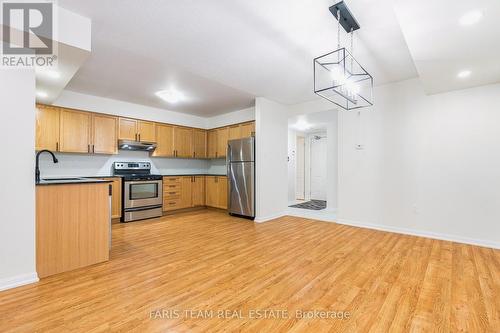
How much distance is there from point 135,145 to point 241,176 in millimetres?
2471

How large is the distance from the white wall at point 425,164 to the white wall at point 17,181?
469cm

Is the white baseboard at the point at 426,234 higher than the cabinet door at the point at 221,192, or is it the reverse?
the cabinet door at the point at 221,192

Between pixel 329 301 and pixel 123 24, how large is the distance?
130 inches

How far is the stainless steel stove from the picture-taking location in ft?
15.5

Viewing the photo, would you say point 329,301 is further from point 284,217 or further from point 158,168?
point 158,168

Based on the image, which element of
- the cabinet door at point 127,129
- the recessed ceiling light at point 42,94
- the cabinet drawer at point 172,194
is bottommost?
the cabinet drawer at point 172,194

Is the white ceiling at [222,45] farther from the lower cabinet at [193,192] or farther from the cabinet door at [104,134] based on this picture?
the lower cabinet at [193,192]

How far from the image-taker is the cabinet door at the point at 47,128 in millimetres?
3967

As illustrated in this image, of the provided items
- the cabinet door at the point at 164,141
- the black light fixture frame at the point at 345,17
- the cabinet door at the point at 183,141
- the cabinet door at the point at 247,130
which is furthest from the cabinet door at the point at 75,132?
the black light fixture frame at the point at 345,17

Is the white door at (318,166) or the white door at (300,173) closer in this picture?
the white door at (318,166)

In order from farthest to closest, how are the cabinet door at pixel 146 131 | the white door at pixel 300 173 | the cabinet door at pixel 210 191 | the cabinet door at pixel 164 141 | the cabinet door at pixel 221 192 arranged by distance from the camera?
1. the white door at pixel 300 173
2. the cabinet door at pixel 210 191
3. the cabinet door at pixel 221 192
4. the cabinet door at pixel 164 141
5. the cabinet door at pixel 146 131

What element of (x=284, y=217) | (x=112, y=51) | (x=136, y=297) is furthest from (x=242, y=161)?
(x=136, y=297)

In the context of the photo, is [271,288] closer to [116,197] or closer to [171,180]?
[116,197]

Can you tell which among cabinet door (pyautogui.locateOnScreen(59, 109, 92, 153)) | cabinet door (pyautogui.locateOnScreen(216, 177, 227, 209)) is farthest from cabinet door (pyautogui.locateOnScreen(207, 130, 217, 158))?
cabinet door (pyautogui.locateOnScreen(59, 109, 92, 153))
